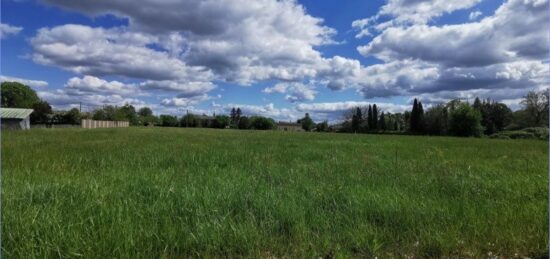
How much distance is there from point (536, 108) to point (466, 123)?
1570 cm

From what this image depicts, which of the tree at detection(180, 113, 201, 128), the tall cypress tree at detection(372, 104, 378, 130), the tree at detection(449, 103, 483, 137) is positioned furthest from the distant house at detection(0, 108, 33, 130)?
the tall cypress tree at detection(372, 104, 378, 130)

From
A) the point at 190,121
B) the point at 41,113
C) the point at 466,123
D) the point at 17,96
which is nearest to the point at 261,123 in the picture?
the point at 190,121

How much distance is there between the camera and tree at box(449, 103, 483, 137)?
91.5 metres

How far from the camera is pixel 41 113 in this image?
11000cm

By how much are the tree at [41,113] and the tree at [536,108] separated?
12919cm

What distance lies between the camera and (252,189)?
5883 mm

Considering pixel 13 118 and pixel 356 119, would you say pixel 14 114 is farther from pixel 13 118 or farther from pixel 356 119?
pixel 356 119

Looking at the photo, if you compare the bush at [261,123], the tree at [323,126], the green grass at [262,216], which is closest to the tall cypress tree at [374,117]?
the tree at [323,126]

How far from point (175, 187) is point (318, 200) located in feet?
7.21

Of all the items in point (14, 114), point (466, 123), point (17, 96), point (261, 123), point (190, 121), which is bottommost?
point (466, 123)

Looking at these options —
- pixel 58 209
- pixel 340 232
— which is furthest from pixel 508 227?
pixel 58 209

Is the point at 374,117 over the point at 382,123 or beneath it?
over

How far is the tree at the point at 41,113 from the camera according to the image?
357 feet

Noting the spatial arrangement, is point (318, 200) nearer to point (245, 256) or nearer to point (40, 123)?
point (245, 256)
